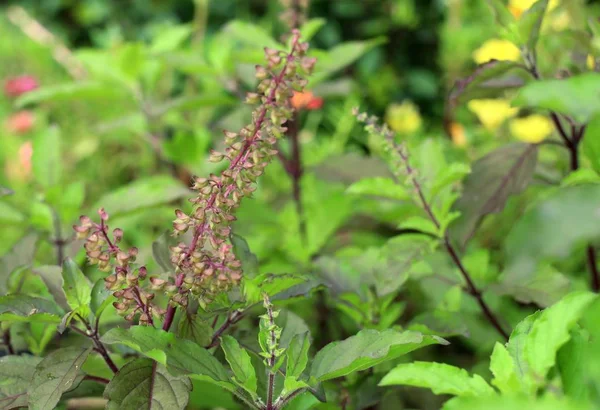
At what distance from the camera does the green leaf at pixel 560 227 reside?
0.51 metres

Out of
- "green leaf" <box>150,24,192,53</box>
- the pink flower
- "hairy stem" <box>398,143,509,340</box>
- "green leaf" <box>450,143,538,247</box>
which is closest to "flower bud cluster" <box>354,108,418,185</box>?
"hairy stem" <box>398,143,509,340</box>

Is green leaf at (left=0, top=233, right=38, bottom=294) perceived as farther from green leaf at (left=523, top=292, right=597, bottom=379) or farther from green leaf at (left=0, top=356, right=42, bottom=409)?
green leaf at (left=523, top=292, right=597, bottom=379)

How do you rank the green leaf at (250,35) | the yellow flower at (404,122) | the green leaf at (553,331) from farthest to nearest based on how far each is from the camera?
the yellow flower at (404,122) → the green leaf at (250,35) → the green leaf at (553,331)

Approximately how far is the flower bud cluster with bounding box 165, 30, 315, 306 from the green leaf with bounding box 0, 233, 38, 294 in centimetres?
34

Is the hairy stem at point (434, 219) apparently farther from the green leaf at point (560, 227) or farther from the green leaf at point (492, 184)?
the green leaf at point (560, 227)

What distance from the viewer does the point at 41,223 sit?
1.13 meters

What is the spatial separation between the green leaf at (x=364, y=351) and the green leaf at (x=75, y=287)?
0.88 feet

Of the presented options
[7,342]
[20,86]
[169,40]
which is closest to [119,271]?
[7,342]

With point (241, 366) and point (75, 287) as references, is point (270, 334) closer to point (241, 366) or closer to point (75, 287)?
point (241, 366)

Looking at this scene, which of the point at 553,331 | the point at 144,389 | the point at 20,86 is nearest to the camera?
the point at 553,331

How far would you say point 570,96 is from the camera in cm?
67

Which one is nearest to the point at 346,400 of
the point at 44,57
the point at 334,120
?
the point at 334,120

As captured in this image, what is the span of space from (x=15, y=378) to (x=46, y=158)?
0.49 meters

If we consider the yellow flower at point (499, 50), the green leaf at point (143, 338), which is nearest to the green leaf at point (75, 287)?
the green leaf at point (143, 338)
